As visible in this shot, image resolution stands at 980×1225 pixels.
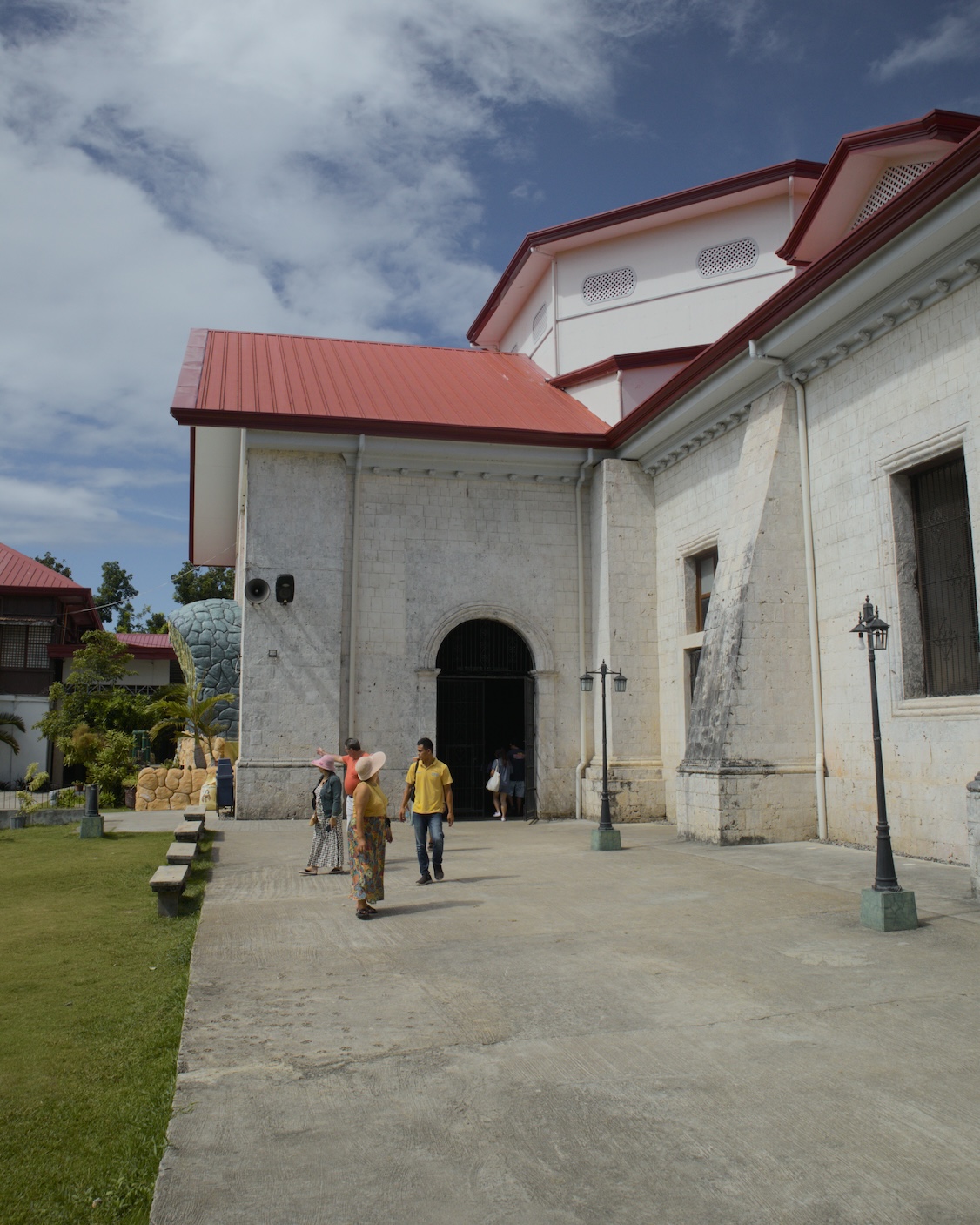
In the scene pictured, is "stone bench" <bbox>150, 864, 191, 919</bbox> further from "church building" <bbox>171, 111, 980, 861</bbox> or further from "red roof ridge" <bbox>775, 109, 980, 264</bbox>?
"red roof ridge" <bbox>775, 109, 980, 264</bbox>

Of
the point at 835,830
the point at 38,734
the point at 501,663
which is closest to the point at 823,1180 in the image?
the point at 835,830

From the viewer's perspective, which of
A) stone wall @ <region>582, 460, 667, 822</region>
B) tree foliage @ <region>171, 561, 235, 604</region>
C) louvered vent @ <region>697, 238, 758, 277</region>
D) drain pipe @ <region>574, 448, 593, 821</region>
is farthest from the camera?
tree foliage @ <region>171, 561, 235, 604</region>

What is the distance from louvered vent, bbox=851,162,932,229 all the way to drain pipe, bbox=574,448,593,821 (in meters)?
6.04

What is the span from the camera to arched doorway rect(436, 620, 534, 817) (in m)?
18.1

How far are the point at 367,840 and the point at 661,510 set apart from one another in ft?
34.3

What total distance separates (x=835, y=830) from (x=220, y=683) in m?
15.7

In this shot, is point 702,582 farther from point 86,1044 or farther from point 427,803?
point 86,1044

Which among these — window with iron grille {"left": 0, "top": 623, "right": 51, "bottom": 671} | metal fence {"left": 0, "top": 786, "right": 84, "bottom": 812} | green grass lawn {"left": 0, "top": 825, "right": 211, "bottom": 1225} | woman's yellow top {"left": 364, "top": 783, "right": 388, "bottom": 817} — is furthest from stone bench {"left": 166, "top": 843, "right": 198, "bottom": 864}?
window with iron grille {"left": 0, "top": 623, "right": 51, "bottom": 671}

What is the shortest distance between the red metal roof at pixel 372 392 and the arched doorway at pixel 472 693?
12.1ft

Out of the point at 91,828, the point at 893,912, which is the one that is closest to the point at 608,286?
the point at 91,828

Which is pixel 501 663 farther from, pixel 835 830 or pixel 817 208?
pixel 817 208

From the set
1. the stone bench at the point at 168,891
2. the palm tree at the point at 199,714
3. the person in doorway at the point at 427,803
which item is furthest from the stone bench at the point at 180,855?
the palm tree at the point at 199,714

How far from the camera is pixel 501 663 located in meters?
18.4

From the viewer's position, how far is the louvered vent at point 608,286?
20.9 metres
